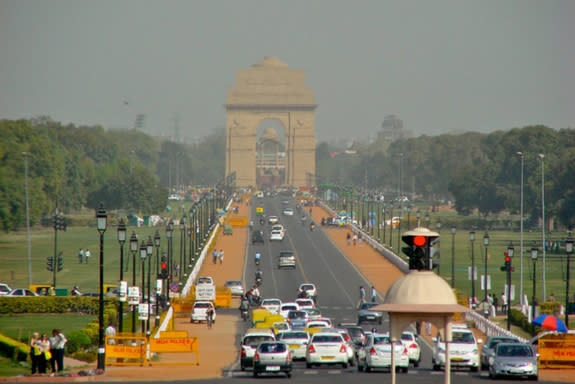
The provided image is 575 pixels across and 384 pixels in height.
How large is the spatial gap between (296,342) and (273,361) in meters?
5.30

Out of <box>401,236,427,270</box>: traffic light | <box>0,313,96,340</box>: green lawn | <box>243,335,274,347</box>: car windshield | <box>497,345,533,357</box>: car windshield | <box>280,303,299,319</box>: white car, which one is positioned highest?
<box>401,236,427,270</box>: traffic light

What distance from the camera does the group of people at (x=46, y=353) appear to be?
2938 centimetres

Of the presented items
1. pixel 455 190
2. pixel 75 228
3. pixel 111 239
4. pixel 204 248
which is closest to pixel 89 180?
pixel 75 228

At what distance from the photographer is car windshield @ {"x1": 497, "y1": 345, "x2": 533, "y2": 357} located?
99.0 ft

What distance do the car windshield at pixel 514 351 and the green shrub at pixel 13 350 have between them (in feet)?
46.3

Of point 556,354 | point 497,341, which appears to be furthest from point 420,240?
point 556,354

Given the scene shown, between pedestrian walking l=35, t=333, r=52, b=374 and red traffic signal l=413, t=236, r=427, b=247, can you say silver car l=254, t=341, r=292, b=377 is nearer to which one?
pedestrian walking l=35, t=333, r=52, b=374

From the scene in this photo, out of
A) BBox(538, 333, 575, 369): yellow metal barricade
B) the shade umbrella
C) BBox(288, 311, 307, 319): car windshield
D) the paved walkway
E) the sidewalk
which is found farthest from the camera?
Answer: BBox(288, 311, 307, 319): car windshield

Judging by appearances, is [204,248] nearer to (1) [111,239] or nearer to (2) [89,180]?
(1) [111,239]

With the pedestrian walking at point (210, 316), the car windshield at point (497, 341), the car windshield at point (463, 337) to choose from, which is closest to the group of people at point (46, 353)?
the car windshield at point (463, 337)

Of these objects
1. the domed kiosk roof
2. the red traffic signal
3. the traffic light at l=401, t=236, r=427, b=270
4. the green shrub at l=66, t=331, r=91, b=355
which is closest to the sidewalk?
the green shrub at l=66, t=331, r=91, b=355

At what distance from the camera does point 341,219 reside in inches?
4397

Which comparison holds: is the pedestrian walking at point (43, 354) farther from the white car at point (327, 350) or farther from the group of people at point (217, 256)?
the group of people at point (217, 256)

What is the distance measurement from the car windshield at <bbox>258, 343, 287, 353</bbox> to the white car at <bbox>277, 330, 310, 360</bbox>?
4603mm
